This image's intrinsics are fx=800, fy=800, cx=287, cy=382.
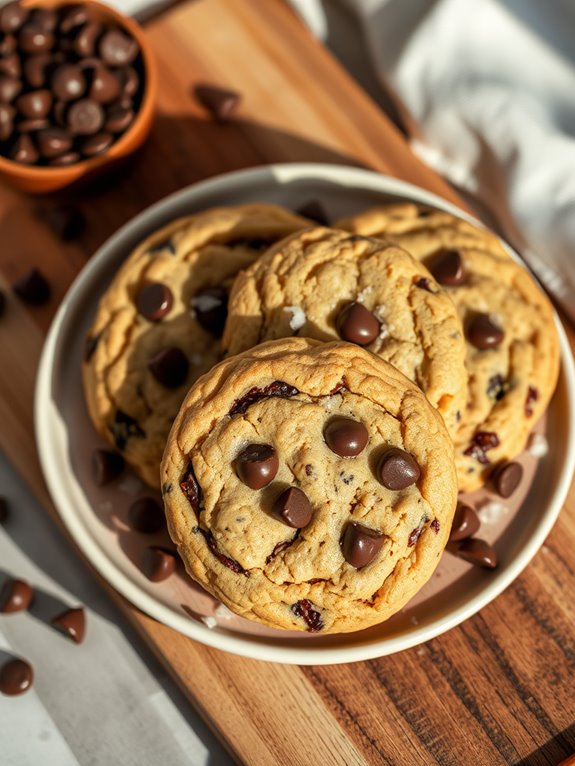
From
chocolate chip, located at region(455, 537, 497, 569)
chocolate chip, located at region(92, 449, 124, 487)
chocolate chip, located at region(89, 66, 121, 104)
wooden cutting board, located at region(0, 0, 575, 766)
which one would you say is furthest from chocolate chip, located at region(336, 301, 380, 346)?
chocolate chip, located at region(89, 66, 121, 104)

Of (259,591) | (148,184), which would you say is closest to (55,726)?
(259,591)

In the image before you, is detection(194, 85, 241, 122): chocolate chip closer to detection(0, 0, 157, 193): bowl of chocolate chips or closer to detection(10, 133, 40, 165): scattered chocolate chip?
detection(0, 0, 157, 193): bowl of chocolate chips

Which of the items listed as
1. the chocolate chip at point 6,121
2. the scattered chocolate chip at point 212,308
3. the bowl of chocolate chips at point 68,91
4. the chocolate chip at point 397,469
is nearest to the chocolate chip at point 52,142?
the bowl of chocolate chips at point 68,91

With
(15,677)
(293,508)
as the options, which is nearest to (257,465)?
(293,508)

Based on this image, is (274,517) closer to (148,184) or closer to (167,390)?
(167,390)

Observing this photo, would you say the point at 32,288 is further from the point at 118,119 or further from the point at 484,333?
the point at 484,333

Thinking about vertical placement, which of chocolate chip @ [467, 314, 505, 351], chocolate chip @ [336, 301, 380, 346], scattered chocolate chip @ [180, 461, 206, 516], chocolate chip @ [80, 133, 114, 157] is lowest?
chocolate chip @ [467, 314, 505, 351]
